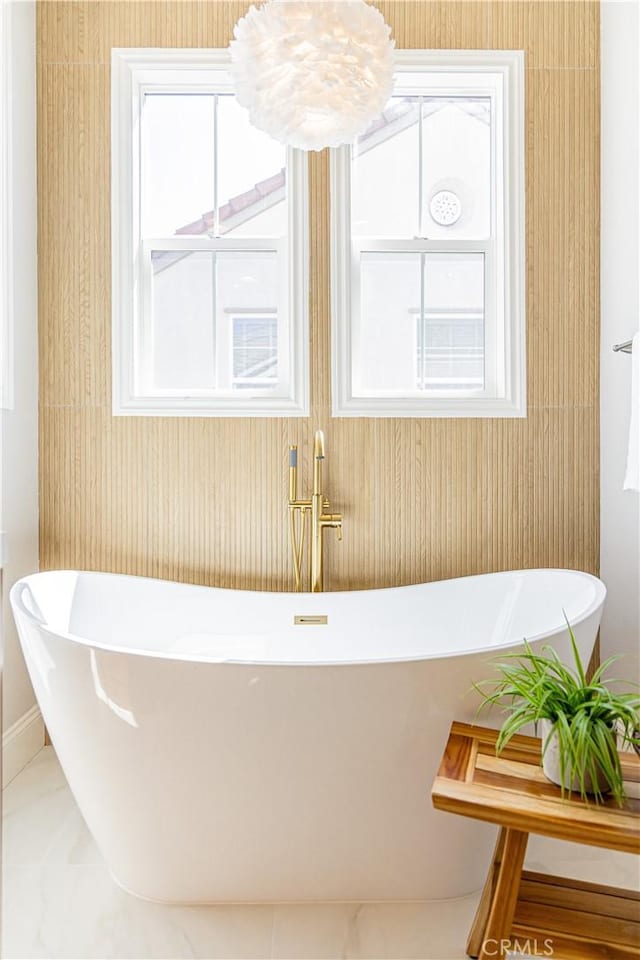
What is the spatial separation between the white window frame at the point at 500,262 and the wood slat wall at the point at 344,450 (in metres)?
0.04

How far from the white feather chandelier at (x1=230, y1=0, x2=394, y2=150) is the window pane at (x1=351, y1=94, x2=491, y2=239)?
0.83 meters

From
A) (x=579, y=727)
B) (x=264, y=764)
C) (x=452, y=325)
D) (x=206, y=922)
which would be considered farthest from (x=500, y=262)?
(x=206, y=922)

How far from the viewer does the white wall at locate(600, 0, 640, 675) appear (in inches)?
76.5

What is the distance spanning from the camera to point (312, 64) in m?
1.25

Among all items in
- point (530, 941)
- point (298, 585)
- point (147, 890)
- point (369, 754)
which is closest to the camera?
point (530, 941)

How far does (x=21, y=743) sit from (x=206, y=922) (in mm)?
1008

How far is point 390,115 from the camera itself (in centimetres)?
219

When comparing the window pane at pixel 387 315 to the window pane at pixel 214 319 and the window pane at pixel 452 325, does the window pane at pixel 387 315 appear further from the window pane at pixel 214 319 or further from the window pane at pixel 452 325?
the window pane at pixel 214 319

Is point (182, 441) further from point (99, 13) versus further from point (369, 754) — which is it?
point (99, 13)

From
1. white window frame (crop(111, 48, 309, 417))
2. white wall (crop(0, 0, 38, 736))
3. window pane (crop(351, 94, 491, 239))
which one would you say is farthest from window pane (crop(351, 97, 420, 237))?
white wall (crop(0, 0, 38, 736))

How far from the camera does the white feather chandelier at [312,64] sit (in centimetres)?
124

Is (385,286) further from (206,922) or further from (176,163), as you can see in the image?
(206,922)

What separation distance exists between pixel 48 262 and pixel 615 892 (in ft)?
8.05

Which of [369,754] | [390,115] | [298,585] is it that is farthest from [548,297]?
[369,754]
